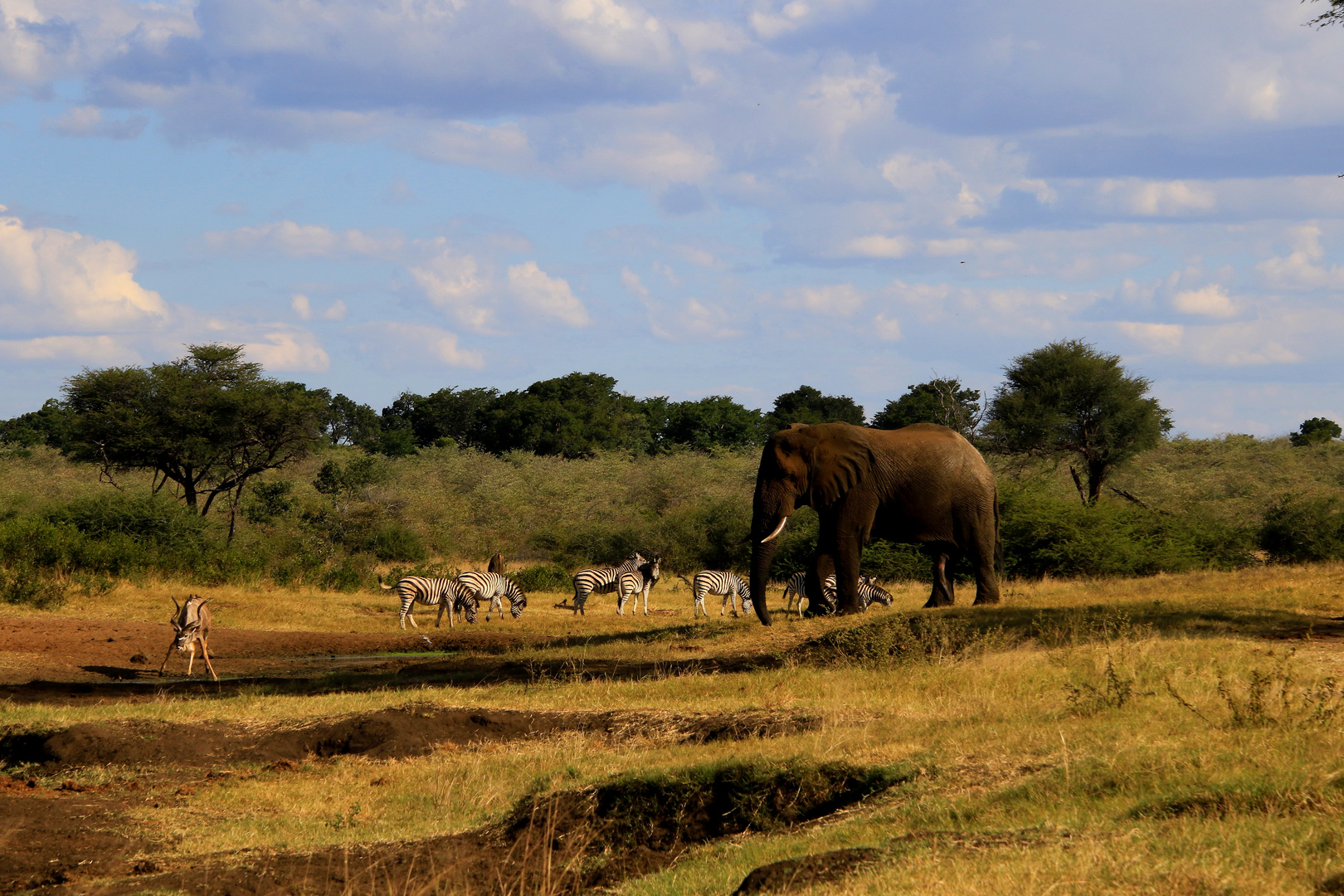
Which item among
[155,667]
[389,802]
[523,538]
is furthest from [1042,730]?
[523,538]

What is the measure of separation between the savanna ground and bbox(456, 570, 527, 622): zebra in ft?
26.4

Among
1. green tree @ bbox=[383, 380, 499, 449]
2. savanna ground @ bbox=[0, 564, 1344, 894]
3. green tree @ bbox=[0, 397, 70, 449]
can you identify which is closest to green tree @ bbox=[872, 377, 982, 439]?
savanna ground @ bbox=[0, 564, 1344, 894]

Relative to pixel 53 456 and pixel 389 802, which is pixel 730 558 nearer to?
pixel 389 802

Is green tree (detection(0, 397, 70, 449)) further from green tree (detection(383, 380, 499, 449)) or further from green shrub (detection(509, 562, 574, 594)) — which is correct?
green shrub (detection(509, 562, 574, 594))

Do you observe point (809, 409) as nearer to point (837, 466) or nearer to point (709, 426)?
point (709, 426)

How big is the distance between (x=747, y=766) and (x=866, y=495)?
9.42 m

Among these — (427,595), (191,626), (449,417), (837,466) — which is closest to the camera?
(191,626)

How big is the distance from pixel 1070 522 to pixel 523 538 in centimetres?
2185

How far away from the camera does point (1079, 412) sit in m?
35.8

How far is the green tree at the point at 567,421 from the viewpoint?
68.3 meters

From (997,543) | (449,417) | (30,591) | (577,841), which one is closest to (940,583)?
(997,543)

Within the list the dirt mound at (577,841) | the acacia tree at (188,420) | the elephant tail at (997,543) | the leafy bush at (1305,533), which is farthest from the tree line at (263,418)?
the dirt mound at (577,841)

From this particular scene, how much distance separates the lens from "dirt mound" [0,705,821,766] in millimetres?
9672

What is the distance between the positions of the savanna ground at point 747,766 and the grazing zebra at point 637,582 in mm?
8946
